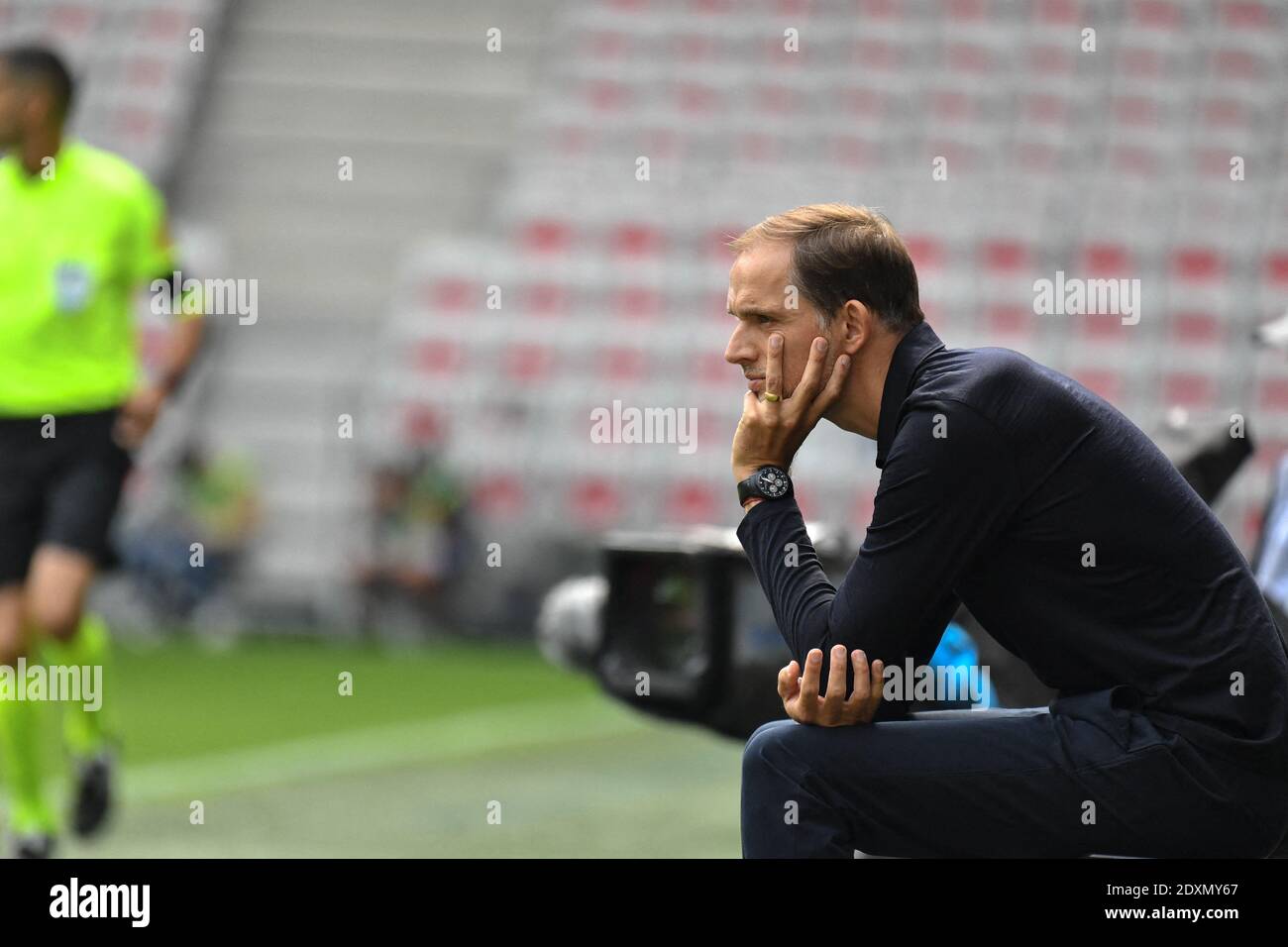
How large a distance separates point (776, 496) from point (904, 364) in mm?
239

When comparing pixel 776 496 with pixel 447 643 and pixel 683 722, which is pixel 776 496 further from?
pixel 447 643

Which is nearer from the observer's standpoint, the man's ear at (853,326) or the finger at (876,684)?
the finger at (876,684)

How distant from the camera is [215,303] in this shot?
59.6 ft

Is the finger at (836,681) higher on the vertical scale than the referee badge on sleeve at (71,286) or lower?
lower

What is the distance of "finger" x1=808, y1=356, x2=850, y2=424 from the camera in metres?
2.67

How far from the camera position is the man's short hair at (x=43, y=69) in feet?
18.1

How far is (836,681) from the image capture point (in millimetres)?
2553

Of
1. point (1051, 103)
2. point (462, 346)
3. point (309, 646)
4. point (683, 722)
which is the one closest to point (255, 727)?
point (309, 646)

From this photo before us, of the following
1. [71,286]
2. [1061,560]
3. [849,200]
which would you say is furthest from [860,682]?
[849,200]

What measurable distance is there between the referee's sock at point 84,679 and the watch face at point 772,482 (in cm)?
324

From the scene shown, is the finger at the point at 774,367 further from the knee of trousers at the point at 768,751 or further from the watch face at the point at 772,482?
the knee of trousers at the point at 768,751

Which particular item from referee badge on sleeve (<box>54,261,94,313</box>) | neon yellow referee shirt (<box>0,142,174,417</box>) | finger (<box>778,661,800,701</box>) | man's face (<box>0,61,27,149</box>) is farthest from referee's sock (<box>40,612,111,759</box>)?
finger (<box>778,661,800,701</box>)

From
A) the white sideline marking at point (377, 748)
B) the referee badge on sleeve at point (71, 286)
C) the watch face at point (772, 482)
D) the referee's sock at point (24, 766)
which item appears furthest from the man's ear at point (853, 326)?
the white sideline marking at point (377, 748)

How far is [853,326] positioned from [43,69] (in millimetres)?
3549
